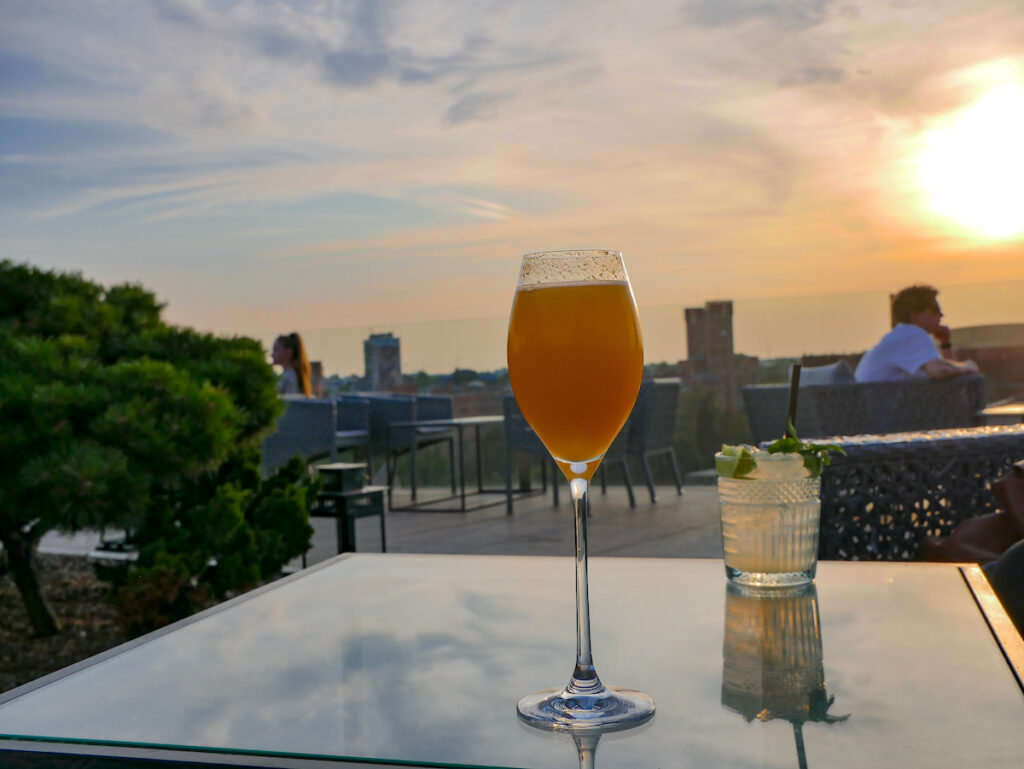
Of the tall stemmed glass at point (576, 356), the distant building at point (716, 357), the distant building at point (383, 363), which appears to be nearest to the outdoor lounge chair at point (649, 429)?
the distant building at point (716, 357)

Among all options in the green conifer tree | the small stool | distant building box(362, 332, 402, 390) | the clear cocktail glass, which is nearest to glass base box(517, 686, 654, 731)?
the clear cocktail glass

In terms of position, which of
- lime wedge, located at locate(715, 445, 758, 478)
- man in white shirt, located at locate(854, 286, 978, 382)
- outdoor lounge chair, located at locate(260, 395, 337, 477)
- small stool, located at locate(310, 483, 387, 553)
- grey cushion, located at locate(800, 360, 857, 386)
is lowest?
small stool, located at locate(310, 483, 387, 553)

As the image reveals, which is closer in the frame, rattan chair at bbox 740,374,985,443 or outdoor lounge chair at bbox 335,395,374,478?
rattan chair at bbox 740,374,985,443

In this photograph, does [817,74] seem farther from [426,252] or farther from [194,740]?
[194,740]

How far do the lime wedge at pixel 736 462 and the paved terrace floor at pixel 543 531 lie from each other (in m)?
3.32

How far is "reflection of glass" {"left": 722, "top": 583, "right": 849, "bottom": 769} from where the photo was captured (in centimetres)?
62

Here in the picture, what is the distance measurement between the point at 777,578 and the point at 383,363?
7.66 meters

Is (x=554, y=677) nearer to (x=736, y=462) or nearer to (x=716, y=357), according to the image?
(x=736, y=462)

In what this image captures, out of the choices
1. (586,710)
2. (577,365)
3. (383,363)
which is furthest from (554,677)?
(383,363)

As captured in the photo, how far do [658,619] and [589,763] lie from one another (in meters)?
0.36

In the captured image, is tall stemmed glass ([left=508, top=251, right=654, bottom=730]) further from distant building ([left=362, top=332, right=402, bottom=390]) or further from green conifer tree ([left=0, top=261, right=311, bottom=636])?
distant building ([left=362, top=332, right=402, bottom=390])

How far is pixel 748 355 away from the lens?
7531 millimetres

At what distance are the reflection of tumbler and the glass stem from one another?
0.32ft

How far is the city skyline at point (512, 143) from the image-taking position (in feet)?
21.2
